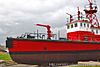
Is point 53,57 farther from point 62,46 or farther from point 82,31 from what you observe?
point 82,31

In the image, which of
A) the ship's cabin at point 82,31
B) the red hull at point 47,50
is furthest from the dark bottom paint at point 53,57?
the ship's cabin at point 82,31

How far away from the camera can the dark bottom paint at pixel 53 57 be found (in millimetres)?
25812

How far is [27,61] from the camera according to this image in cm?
2591

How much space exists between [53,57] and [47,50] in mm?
1139

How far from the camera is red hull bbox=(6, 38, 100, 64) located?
2547 cm

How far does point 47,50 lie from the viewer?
26.1 metres

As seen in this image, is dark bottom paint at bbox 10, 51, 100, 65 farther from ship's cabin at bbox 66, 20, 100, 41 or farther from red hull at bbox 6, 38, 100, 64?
ship's cabin at bbox 66, 20, 100, 41

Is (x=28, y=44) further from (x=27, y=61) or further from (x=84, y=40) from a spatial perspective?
(x=84, y=40)

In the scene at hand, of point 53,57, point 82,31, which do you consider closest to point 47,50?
point 53,57

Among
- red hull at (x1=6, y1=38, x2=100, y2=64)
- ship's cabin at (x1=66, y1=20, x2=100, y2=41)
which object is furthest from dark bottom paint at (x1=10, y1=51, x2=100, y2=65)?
ship's cabin at (x1=66, y1=20, x2=100, y2=41)

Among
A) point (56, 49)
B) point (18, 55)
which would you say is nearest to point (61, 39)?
point (56, 49)

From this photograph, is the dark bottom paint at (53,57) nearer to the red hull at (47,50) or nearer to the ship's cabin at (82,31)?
the red hull at (47,50)

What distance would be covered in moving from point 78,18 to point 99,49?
14.7 feet

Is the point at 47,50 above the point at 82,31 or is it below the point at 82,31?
below
